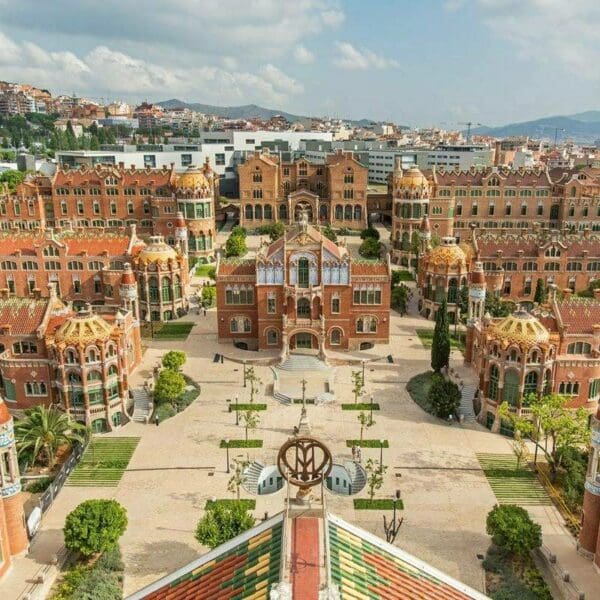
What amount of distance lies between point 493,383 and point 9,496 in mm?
38774

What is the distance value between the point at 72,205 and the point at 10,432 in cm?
9315

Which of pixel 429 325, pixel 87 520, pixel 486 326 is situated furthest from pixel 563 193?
pixel 87 520

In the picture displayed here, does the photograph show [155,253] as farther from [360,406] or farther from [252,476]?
[252,476]

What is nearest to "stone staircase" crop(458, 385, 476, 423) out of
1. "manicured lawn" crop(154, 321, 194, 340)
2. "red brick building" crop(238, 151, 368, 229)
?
"manicured lawn" crop(154, 321, 194, 340)

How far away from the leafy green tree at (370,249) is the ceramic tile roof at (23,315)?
6372 cm

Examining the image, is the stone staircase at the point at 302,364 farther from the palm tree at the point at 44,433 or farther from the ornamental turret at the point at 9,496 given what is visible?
the ornamental turret at the point at 9,496

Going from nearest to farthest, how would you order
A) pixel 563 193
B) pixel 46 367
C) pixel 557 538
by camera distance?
pixel 557 538 → pixel 46 367 → pixel 563 193

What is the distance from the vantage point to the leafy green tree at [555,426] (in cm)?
4391

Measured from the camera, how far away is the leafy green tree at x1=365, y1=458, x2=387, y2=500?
43759 millimetres

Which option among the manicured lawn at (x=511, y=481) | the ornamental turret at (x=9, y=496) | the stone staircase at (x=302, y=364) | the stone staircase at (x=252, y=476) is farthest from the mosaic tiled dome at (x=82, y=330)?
the manicured lawn at (x=511, y=481)

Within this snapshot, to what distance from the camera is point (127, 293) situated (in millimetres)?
68750

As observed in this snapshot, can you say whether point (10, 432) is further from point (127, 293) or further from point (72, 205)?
point (72, 205)

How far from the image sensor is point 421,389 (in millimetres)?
61281

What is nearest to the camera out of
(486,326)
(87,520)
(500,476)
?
(87,520)
